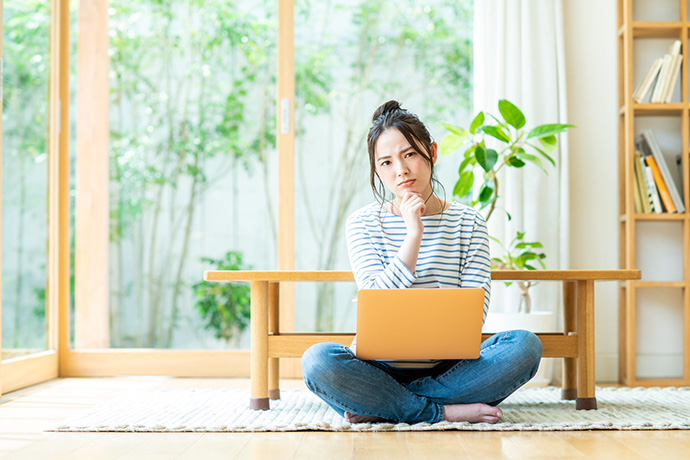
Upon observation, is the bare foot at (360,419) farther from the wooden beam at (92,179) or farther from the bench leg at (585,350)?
the wooden beam at (92,179)

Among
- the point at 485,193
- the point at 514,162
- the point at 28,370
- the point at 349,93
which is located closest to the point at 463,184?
the point at 485,193

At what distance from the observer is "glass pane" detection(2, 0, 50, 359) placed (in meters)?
2.71

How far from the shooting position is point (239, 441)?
1690 millimetres

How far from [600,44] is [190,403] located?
6.94 feet

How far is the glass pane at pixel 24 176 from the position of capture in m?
2.71

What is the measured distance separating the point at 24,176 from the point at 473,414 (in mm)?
1941

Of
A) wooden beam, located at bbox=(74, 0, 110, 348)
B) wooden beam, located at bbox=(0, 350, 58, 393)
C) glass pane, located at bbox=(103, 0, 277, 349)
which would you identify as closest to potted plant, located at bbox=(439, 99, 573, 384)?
glass pane, located at bbox=(103, 0, 277, 349)

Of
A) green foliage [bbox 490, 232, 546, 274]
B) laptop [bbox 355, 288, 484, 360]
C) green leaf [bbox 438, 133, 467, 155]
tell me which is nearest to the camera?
laptop [bbox 355, 288, 484, 360]

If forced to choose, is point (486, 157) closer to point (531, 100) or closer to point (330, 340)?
point (531, 100)

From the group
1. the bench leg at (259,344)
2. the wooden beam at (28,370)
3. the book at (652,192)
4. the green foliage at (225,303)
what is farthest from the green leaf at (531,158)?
the wooden beam at (28,370)

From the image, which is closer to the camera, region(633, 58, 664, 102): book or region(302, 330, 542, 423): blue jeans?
region(302, 330, 542, 423): blue jeans

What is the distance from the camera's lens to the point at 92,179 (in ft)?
10.6

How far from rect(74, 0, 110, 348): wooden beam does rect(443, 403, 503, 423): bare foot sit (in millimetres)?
1861

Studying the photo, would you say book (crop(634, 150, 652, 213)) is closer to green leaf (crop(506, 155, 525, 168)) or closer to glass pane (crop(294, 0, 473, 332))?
green leaf (crop(506, 155, 525, 168))
